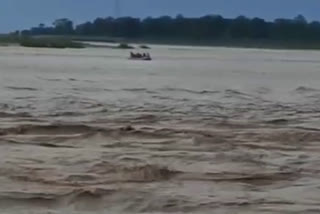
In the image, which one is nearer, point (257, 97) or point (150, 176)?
point (150, 176)

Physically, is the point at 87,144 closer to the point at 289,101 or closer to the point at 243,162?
the point at 243,162

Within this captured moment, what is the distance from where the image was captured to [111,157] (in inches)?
250

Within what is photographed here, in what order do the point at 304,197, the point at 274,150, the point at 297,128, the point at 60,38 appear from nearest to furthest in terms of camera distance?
the point at 304,197 < the point at 274,150 < the point at 297,128 < the point at 60,38

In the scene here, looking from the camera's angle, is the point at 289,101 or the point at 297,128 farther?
the point at 289,101

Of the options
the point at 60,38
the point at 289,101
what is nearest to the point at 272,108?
the point at 289,101

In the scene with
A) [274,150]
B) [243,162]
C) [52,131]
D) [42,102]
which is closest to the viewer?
[243,162]

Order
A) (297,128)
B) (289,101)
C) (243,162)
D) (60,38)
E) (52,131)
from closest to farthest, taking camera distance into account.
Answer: (243,162), (52,131), (297,128), (289,101), (60,38)

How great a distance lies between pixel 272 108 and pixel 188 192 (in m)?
6.41

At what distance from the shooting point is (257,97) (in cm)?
1420

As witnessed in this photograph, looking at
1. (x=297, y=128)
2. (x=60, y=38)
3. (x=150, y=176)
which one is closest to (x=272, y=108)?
(x=297, y=128)

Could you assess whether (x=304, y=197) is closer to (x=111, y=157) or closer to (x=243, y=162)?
(x=243, y=162)

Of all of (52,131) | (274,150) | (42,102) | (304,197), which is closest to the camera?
(304,197)

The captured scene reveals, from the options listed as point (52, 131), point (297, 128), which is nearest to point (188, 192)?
point (52, 131)

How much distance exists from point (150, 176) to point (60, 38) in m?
49.1
